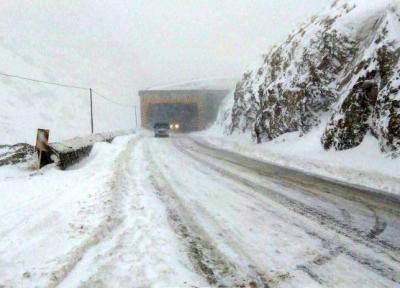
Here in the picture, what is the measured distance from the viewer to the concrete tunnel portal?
59594 millimetres

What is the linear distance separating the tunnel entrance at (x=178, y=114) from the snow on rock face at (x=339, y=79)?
111ft

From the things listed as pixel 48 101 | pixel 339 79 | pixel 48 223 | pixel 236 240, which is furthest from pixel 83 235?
pixel 48 101

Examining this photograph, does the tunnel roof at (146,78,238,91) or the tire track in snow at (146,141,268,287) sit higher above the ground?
the tunnel roof at (146,78,238,91)

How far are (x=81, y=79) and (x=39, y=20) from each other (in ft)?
72.9

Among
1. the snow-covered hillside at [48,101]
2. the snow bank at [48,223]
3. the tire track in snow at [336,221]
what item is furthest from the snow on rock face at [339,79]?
the snow-covered hillside at [48,101]

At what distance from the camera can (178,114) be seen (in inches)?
2438

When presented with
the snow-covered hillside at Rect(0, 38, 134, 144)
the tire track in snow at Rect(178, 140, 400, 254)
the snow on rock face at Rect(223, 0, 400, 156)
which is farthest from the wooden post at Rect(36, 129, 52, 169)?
the snow-covered hillside at Rect(0, 38, 134, 144)

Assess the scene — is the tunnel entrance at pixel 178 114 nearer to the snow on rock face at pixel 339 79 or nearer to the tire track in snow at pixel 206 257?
the snow on rock face at pixel 339 79

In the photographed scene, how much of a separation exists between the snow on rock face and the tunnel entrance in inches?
1335

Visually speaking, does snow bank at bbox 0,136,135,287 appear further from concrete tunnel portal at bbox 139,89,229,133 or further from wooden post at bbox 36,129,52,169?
concrete tunnel portal at bbox 139,89,229,133

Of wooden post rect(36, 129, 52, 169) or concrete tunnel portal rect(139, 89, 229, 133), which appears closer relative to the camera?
wooden post rect(36, 129, 52, 169)

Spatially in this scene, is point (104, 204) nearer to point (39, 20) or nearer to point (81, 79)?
point (81, 79)

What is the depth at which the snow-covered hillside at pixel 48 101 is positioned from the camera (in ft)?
129

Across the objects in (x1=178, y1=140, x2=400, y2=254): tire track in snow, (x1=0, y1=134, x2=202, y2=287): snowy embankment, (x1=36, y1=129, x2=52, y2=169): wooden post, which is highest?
(x1=36, y1=129, x2=52, y2=169): wooden post
